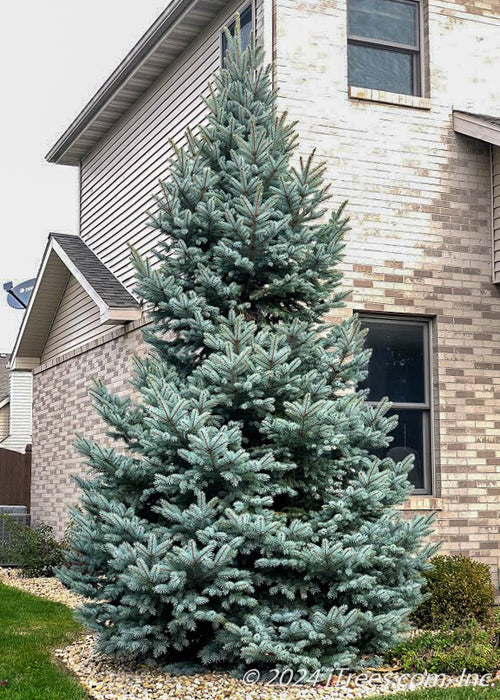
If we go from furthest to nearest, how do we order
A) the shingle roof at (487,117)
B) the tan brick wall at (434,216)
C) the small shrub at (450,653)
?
1. the shingle roof at (487,117)
2. the tan brick wall at (434,216)
3. the small shrub at (450,653)

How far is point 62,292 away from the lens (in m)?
16.7

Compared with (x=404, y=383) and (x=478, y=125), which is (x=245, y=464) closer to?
(x=404, y=383)

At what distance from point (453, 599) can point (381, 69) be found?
583cm

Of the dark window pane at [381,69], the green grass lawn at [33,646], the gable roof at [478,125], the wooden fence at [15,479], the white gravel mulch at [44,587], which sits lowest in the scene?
the white gravel mulch at [44,587]

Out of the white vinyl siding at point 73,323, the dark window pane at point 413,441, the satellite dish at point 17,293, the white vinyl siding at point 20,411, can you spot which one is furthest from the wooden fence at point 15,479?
the satellite dish at point 17,293

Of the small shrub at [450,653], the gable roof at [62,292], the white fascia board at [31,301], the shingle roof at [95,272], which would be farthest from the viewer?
the white fascia board at [31,301]

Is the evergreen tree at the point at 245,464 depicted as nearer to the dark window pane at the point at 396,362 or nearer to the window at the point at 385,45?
the dark window pane at the point at 396,362

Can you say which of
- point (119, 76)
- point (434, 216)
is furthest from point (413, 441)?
point (119, 76)

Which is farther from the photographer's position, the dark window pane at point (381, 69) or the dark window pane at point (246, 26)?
the dark window pane at point (246, 26)

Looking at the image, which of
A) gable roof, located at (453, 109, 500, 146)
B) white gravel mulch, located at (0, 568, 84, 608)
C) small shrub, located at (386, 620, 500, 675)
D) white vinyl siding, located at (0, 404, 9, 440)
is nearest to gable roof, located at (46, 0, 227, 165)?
gable roof, located at (453, 109, 500, 146)

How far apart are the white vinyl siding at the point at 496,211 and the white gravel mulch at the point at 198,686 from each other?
5192 mm

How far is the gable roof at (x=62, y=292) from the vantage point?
1286 centimetres

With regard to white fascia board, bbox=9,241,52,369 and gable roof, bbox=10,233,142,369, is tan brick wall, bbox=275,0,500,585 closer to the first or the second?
gable roof, bbox=10,233,142,369

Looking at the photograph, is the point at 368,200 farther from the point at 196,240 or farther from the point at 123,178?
the point at 123,178
